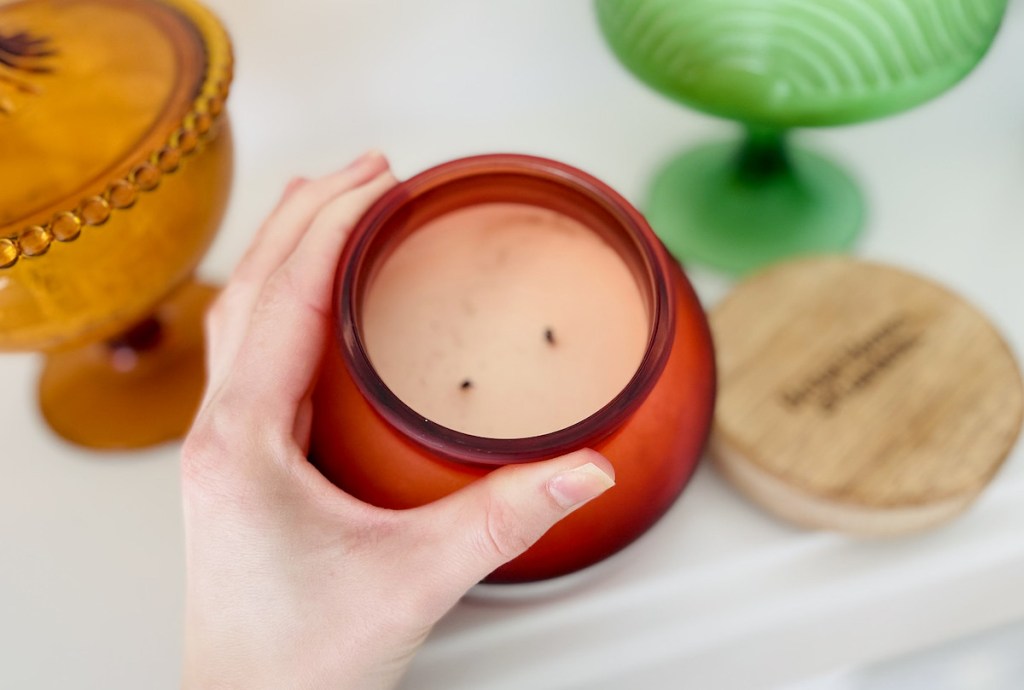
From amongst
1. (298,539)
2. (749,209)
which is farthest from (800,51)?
(298,539)

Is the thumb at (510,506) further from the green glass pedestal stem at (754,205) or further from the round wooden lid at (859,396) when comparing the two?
the green glass pedestal stem at (754,205)

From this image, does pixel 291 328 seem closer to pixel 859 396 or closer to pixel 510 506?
pixel 510 506

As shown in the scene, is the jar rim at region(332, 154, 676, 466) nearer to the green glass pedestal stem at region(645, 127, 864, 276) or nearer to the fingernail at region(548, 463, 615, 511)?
the fingernail at region(548, 463, 615, 511)

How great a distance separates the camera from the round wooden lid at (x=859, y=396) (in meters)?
0.36

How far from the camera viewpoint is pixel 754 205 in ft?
1.63

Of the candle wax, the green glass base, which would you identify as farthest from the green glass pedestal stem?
the candle wax

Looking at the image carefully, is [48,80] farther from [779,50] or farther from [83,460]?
[779,50]

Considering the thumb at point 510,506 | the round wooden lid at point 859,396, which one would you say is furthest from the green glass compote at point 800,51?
the thumb at point 510,506

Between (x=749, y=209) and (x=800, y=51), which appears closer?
(x=800, y=51)

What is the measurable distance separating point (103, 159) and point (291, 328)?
0.11 meters

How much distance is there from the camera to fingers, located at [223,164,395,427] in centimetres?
26

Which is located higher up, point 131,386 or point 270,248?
point 270,248

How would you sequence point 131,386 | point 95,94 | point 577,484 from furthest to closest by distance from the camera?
point 131,386 < point 95,94 < point 577,484

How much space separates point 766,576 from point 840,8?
0.76ft
